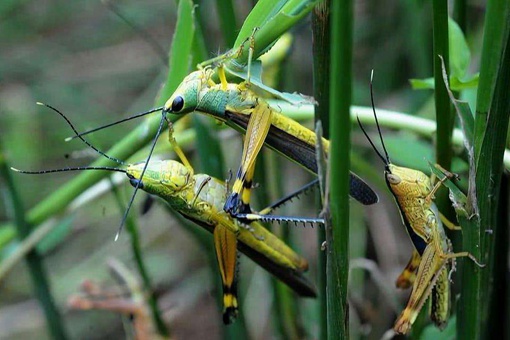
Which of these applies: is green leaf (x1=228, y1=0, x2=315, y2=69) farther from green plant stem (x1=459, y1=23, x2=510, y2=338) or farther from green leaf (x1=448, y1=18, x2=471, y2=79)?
green leaf (x1=448, y1=18, x2=471, y2=79)

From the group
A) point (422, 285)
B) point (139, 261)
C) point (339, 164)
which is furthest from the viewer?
point (139, 261)

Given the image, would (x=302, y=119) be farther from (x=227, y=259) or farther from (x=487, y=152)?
(x=487, y=152)

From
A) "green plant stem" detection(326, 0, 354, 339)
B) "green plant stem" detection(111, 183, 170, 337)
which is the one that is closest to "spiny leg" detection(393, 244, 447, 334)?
"green plant stem" detection(326, 0, 354, 339)

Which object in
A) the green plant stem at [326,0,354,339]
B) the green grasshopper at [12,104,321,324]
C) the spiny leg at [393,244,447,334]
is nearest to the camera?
the green plant stem at [326,0,354,339]

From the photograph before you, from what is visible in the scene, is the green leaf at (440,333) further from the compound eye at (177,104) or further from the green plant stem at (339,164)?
the compound eye at (177,104)

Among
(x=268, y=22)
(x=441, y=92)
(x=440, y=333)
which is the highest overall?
(x=268, y=22)

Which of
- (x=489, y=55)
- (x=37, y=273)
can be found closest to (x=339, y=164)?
(x=489, y=55)

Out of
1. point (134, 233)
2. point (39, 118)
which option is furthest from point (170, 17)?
point (134, 233)
